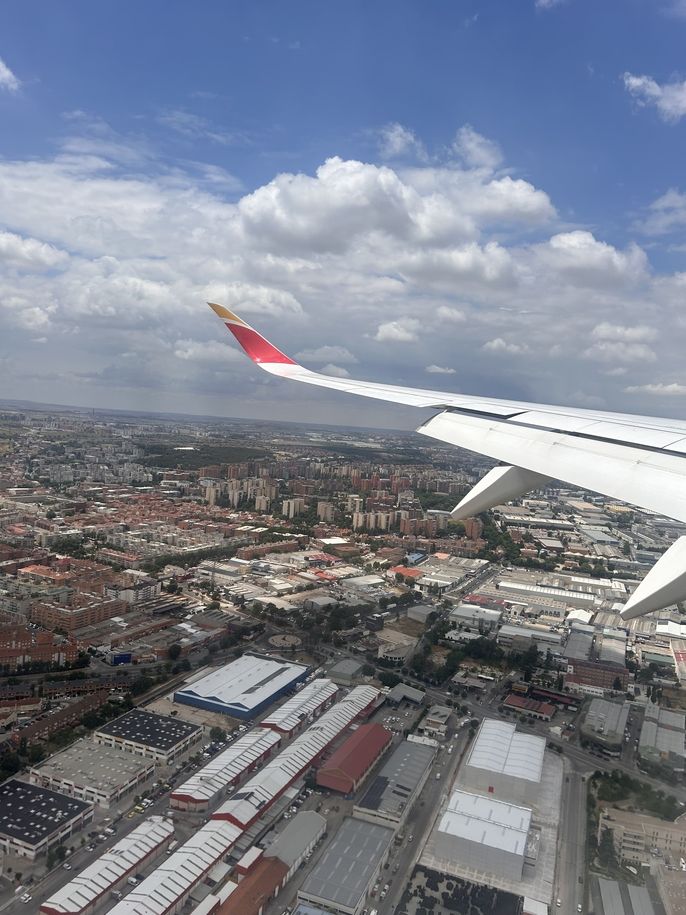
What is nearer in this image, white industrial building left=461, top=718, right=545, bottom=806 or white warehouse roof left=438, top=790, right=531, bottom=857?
white warehouse roof left=438, top=790, right=531, bottom=857

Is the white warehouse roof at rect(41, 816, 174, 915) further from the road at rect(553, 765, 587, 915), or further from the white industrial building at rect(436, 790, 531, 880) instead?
the road at rect(553, 765, 587, 915)

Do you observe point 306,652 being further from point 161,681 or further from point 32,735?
point 32,735

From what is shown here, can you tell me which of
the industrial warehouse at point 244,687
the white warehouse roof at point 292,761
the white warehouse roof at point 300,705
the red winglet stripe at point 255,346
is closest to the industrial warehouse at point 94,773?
the white warehouse roof at point 292,761

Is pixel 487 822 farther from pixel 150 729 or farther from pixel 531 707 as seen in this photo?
pixel 150 729

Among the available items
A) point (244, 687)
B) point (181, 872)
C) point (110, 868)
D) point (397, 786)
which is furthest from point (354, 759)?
point (110, 868)

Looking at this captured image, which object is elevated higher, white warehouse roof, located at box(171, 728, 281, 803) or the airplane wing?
the airplane wing

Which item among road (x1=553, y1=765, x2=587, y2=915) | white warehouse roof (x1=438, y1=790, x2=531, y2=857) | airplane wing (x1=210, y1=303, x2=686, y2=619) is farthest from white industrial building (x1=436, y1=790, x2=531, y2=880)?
airplane wing (x1=210, y1=303, x2=686, y2=619)

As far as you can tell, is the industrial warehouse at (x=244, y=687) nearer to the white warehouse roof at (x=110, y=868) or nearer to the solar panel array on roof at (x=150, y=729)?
the solar panel array on roof at (x=150, y=729)
